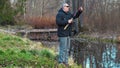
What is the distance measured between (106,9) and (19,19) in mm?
8859

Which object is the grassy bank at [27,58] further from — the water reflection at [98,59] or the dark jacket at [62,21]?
the water reflection at [98,59]

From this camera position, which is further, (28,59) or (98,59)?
(98,59)

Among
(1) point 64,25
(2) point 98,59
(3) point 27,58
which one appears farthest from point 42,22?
(1) point 64,25

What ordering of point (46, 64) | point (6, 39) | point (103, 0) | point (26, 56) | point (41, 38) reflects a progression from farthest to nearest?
1. point (103, 0)
2. point (41, 38)
3. point (6, 39)
4. point (26, 56)
5. point (46, 64)

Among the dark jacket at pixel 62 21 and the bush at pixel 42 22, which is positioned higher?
the dark jacket at pixel 62 21

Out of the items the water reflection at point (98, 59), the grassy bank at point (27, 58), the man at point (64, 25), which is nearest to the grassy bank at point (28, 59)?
the grassy bank at point (27, 58)

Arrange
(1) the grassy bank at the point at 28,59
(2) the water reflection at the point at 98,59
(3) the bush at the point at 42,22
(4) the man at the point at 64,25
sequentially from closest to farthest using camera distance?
(1) the grassy bank at the point at 28,59 → (4) the man at the point at 64,25 → (2) the water reflection at the point at 98,59 → (3) the bush at the point at 42,22

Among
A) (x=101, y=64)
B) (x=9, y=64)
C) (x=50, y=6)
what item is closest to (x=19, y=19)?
(x=50, y=6)

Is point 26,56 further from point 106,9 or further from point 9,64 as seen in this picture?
point 106,9

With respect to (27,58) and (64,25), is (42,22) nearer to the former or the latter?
(27,58)

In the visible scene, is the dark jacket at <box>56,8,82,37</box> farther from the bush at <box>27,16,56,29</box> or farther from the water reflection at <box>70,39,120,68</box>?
the bush at <box>27,16,56,29</box>

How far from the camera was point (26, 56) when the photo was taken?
46.1 ft

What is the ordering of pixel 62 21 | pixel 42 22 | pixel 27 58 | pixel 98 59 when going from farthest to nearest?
pixel 42 22, pixel 98 59, pixel 27 58, pixel 62 21

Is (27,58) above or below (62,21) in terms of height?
below
